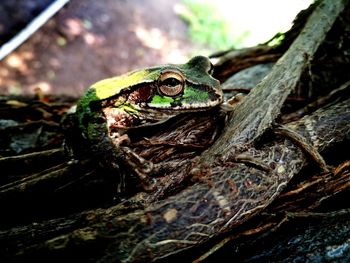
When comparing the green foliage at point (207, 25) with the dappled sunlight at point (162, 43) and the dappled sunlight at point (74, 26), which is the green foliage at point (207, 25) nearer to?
the dappled sunlight at point (162, 43)

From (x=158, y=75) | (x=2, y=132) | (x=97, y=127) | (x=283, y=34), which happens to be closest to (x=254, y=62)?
(x=283, y=34)

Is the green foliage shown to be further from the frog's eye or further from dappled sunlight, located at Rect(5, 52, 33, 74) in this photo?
the frog's eye

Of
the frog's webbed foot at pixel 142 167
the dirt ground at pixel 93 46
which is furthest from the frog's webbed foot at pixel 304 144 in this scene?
the dirt ground at pixel 93 46


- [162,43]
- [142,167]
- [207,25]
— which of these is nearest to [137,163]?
[142,167]

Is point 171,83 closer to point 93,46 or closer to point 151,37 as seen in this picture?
point 93,46

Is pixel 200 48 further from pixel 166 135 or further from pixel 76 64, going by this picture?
pixel 166 135

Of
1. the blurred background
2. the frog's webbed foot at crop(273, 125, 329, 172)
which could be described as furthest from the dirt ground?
the frog's webbed foot at crop(273, 125, 329, 172)
